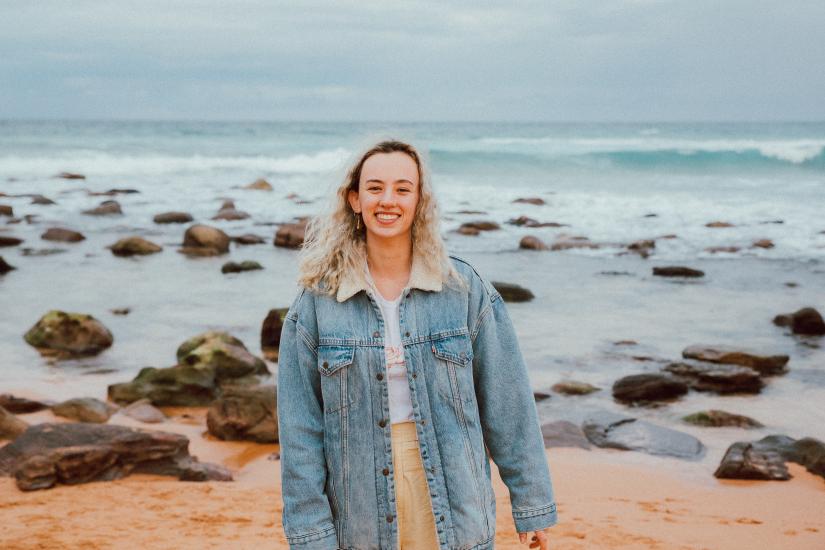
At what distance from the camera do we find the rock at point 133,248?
18.5 meters

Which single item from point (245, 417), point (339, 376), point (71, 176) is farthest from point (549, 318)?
point (71, 176)

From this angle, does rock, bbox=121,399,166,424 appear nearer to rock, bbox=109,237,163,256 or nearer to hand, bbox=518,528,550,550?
hand, bbox=518,528,550,550

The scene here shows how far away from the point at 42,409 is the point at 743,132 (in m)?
70.0

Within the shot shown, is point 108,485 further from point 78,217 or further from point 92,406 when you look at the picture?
point 78,217

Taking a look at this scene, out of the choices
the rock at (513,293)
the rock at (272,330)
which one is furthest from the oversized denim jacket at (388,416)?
the rock at (513,293)

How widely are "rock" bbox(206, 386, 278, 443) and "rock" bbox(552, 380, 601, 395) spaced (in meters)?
3.14

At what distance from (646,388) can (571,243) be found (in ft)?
36.7

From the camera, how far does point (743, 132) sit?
70625 mm

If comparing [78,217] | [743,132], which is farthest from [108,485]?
[743,132]

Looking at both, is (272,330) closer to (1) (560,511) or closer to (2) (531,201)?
(1) (560,511)

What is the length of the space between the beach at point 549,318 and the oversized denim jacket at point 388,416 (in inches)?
20.5

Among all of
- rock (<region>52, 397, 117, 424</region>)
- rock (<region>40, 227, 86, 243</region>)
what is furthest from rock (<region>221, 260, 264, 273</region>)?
rock (<region>52, 397, 117, 424</region>)

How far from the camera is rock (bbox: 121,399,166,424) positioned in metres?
8.32

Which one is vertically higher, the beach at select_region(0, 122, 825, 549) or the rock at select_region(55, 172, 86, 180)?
the beach at select_region(0, 122, 825, 549)
